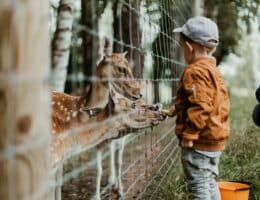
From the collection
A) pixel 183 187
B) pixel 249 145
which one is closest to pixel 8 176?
pixel 183 187

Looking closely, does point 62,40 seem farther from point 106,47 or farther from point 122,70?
point 106,47

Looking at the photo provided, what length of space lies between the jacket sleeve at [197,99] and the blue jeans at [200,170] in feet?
0.65

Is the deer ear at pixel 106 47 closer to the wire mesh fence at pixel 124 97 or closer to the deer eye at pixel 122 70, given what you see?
the wire mesh fence at pixel 124 97

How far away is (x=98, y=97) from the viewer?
604 cm

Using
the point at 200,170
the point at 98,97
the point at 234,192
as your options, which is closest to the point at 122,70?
the point at 98,97

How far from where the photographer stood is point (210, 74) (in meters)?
4.17

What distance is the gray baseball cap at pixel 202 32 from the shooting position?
14.0 ft

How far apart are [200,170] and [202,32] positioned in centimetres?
92

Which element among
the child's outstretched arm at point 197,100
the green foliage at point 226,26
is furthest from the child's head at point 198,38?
the green foliage at point 226,26

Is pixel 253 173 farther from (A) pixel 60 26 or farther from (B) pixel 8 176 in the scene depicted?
(B) pixel 8 176

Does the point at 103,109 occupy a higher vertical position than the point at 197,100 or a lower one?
lower

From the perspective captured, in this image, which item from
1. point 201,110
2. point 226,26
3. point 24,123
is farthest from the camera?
point 226,26

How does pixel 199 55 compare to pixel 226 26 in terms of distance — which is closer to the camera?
pixel 199 55

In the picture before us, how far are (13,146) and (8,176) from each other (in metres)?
0.08
